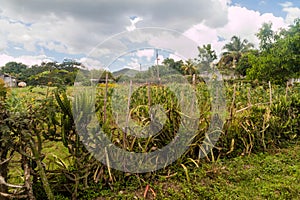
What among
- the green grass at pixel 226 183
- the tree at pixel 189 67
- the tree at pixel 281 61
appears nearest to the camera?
the green grass at pixel 226 183

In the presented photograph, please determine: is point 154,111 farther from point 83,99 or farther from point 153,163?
point 83,99

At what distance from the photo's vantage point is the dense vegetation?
5.49 feet

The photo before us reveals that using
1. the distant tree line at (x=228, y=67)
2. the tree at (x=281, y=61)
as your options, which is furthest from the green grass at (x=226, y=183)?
the tree at (x=281, y=61)

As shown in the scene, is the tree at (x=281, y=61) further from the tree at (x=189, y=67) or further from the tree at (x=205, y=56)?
the tree at (x=189, y=67)

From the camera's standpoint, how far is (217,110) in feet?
10.2

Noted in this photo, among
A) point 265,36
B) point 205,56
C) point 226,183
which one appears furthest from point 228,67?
point 226,183

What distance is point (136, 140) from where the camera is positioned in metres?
2.38

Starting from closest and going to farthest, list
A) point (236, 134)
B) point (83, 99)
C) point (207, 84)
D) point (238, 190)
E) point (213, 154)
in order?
point (83, 99) → point (238, 190) → point (213, 154) → point (236, 134) → point (207, 84)

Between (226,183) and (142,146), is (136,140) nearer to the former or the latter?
(142,146)

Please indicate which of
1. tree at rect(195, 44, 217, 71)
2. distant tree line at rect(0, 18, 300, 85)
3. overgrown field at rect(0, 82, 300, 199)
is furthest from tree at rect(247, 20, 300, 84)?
tree at rect(195, 44, 217, 71)

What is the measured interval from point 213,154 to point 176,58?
1.15 metres

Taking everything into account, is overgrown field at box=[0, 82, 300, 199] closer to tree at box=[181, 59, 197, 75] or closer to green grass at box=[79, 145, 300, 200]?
green grass at box=[79, 145, 300, 200]

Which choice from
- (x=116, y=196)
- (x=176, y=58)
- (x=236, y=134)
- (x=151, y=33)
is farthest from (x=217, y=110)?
(x=116, y=196)

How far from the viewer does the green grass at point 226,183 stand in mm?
2123
